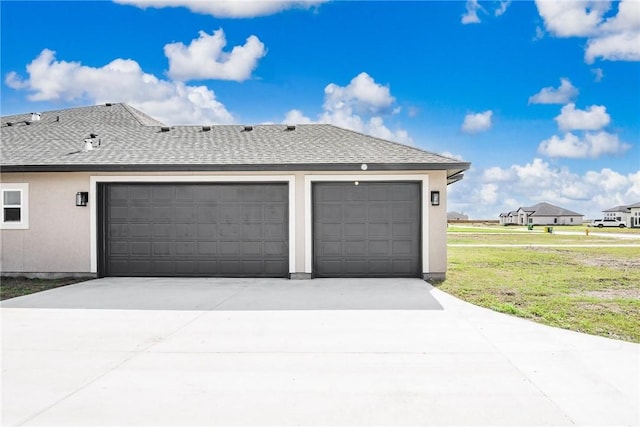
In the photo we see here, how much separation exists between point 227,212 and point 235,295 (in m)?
2.78

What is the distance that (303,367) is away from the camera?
14.1 ft

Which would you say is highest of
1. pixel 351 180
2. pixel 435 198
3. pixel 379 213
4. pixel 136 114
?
pixel 136 114

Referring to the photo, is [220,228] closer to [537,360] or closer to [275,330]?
[275,330]

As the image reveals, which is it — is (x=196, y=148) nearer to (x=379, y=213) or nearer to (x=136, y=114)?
(x=379, y=213)

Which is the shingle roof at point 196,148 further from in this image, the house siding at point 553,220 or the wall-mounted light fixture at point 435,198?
the house siding at point 553,220

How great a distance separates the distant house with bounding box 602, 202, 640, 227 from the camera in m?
80.8

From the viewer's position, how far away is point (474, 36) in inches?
622

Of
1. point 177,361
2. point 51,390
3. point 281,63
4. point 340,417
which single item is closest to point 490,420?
Answer: point 340,417

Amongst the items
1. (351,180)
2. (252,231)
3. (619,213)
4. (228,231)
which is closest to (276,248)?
(252,231)

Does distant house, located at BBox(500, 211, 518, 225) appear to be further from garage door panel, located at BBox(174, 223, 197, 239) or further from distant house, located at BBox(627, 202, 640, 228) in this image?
garage door panel, located at BBox(174, 223, 197, 239)

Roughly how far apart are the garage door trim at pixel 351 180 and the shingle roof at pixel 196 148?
0.38 metres

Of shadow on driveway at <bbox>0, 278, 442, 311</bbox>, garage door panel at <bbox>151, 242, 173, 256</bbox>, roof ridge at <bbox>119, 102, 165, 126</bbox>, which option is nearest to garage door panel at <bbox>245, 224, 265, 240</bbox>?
shadow on driveway at <bbox>0, 278, 442, 311</bbox>

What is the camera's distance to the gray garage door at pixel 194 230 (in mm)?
10305

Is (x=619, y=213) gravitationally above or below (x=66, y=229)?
above
